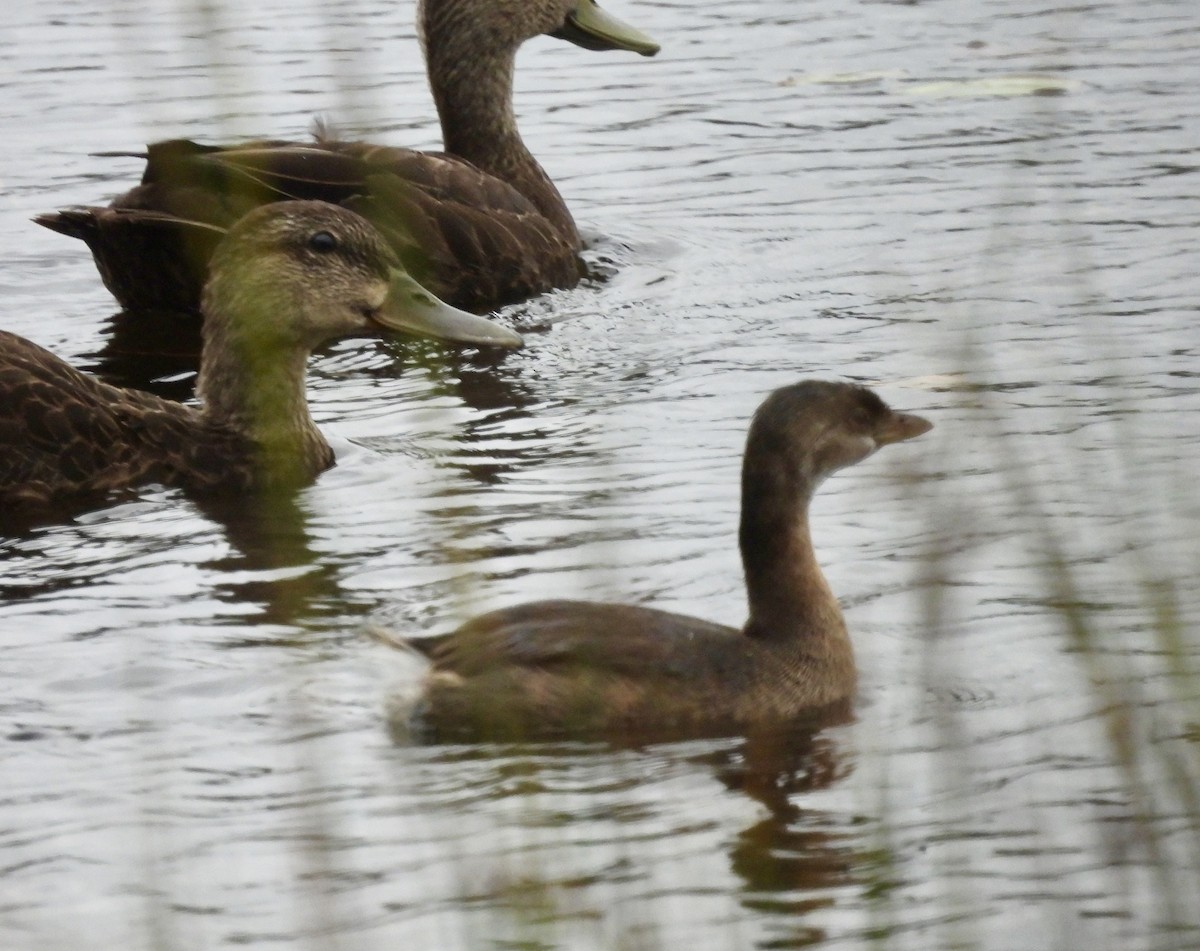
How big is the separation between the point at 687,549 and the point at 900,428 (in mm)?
860

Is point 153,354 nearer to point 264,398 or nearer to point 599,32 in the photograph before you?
point 264,398

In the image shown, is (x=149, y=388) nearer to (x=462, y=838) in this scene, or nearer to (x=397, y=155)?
(x=397, y=155)

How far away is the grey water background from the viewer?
4.68m

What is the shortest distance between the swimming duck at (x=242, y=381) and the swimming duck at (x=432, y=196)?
2.01ft

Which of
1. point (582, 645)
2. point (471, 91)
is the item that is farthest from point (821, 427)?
point (471, 91)

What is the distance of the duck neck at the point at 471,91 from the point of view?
1136cm

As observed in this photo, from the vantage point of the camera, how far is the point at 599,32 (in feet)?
40.3

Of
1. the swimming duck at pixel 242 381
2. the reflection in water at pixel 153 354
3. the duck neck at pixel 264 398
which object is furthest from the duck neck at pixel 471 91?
the duck neck at pixel 264 398

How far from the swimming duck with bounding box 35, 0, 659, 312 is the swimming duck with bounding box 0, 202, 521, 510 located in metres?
0.61

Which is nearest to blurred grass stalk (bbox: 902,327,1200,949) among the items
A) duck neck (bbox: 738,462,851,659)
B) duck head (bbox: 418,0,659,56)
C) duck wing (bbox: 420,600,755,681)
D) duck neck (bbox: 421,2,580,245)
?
duck neck (bbox: 738,462,851,659)

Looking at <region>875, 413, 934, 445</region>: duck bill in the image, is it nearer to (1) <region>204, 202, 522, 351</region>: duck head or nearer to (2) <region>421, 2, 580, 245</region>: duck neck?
(1) <region>204, 202, 522, 351</region>: duck head

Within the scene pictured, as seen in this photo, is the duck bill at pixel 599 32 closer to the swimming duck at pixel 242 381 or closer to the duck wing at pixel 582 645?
the swimming duck at pixel 242 381

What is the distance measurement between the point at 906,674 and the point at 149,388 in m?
4.28

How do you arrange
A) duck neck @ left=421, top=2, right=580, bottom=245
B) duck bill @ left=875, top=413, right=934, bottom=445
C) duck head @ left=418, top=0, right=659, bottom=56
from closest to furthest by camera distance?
duck bill @ left=875, top=413, right=934, bottom=445
duck neck @ left=421, top=2, right=580, bottom=245
duck head @ left=418, top=0, right=659, bottom=56
